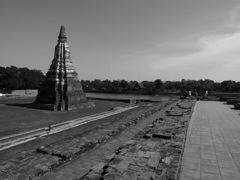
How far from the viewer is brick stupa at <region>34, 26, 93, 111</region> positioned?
63.7 feet

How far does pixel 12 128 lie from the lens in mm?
10234

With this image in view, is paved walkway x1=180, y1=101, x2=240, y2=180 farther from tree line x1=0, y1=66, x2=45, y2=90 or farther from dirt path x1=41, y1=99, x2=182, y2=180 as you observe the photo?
tree line x1=0, y1=66, x2=45, y2=90

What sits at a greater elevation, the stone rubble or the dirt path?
the stone rubble

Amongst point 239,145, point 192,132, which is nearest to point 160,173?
point 239,145

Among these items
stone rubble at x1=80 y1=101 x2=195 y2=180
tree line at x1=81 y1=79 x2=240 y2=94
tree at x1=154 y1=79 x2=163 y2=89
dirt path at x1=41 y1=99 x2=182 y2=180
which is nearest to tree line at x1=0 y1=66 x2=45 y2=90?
tree line at x1=81 y1=79 x2=240 y2=94

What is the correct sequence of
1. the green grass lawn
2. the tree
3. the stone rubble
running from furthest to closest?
the tree < the green grass lawn < the stone rubble

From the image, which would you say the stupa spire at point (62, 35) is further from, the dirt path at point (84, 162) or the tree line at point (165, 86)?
the tree line at point (165, 86)

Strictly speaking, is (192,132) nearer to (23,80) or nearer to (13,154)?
(13,154)

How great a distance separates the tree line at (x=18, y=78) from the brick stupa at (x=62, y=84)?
29861mm

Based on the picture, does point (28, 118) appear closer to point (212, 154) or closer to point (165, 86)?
point (212, 154)

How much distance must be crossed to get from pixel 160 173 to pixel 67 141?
10.9 ft

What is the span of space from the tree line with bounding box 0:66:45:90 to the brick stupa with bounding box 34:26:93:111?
29.9m

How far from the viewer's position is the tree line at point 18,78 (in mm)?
44394

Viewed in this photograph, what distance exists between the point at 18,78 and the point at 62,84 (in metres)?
32.9
